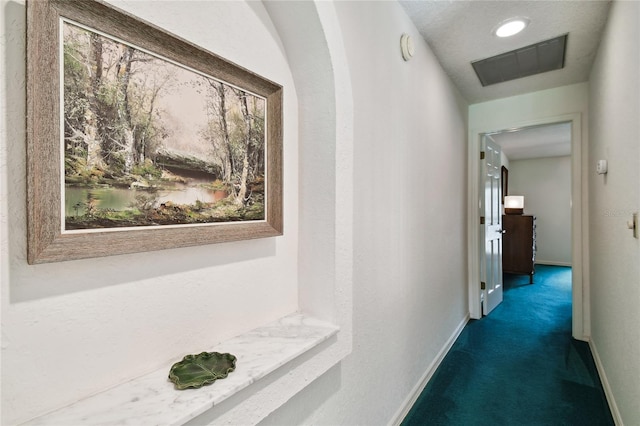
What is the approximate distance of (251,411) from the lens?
83 centimetres

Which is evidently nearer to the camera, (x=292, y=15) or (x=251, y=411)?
(x=251, y=411)

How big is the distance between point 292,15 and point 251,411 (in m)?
1.29

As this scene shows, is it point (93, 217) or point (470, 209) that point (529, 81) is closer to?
point (470, 209)

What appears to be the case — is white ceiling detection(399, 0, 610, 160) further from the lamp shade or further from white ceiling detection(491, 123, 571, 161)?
the lamp shade

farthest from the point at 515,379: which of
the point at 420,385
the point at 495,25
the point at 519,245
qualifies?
the point at 519,245

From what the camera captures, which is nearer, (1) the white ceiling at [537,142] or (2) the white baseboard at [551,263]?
(1) the white ceiling at [537,142]

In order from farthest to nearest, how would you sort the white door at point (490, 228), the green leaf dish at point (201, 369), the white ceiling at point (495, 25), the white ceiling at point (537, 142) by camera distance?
1. the white ceiling at point (537, 142)
2. the white door at point (490, 228)
3. the white ceiling at point (495, 25)
4. the green leaf dish at point (201, 369)

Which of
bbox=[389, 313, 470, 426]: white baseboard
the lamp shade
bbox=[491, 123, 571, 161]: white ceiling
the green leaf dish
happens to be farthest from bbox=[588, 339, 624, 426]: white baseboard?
the lamp shade

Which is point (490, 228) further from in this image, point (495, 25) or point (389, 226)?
point (389, 226)

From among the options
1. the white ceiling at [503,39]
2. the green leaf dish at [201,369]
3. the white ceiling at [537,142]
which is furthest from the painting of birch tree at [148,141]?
the white ceiling at [537,142]

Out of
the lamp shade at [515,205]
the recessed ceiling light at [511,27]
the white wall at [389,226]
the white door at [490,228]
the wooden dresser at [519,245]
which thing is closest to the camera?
the white wall at [389,226]

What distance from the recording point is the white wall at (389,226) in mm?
1370

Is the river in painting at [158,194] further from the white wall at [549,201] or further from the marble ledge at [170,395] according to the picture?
the white wall at [549,201]

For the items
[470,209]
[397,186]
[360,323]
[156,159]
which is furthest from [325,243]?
[470,209]
